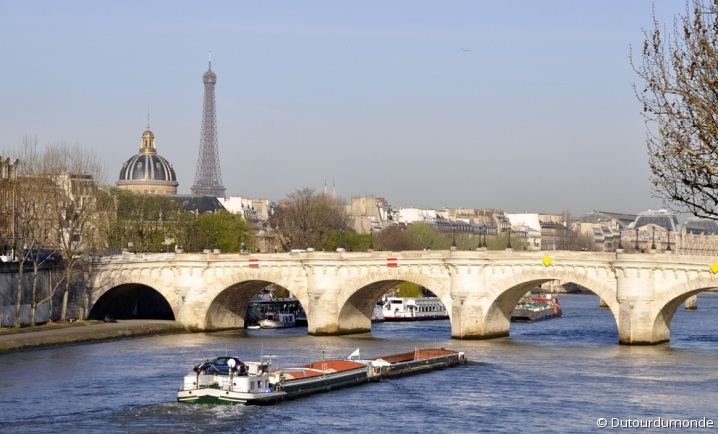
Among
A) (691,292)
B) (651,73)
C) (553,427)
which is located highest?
(651,73)

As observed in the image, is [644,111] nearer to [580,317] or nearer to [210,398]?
[210,398]

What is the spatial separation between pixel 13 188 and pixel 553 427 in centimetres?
4784

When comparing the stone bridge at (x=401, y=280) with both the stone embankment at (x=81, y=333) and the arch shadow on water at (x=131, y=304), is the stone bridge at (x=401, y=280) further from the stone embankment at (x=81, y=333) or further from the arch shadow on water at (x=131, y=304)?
the stone embankment at (x=81, y=333)

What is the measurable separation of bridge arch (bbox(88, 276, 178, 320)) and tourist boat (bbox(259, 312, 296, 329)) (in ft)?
19.9

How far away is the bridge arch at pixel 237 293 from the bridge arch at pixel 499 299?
10.0 metres

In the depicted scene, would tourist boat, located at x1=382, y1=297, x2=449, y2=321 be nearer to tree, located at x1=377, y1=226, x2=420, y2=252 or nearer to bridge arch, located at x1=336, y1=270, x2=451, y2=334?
bridge arch, located at x1=336, y1=270, x2=451, y2=334

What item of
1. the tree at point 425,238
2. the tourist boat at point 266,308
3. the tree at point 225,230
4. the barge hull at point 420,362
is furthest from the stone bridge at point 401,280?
the tree at point 425,238

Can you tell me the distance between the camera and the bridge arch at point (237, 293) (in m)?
71.2

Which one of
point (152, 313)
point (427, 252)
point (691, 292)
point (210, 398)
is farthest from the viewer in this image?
point (152, 313)

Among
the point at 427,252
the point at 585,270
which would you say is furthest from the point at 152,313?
the point at 585,270

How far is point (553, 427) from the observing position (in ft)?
127

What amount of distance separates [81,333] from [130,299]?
1602 cm

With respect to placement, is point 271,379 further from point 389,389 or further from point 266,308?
point 266,308

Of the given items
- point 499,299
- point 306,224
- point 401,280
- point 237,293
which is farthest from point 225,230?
point 499,299
